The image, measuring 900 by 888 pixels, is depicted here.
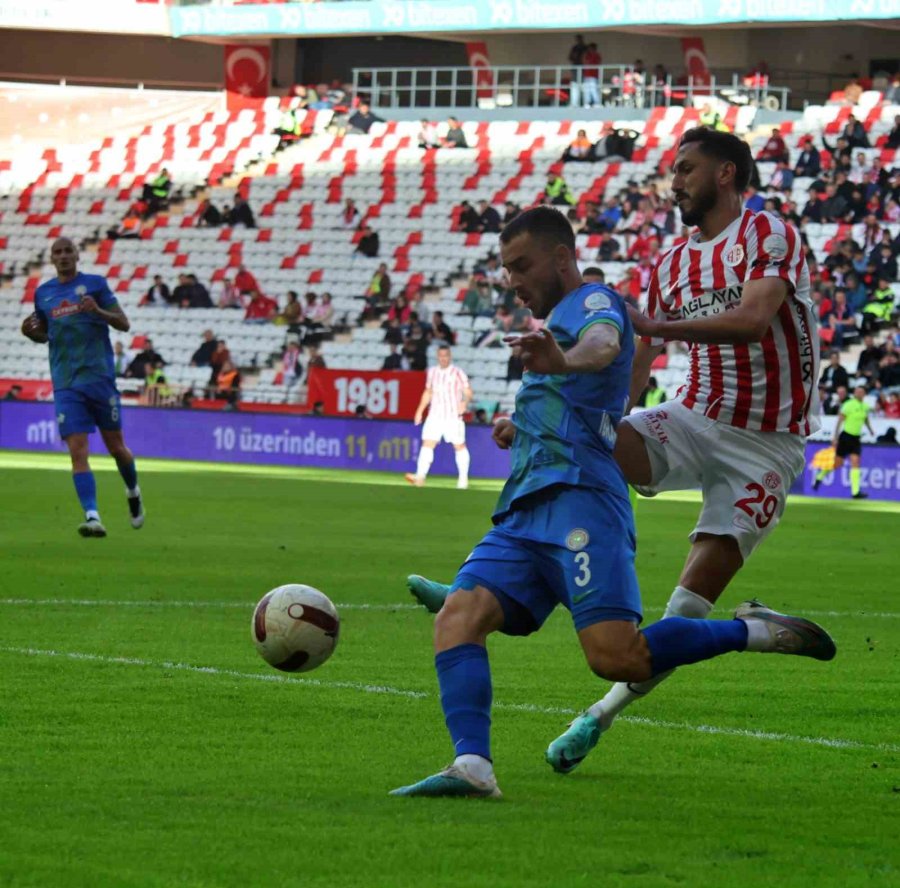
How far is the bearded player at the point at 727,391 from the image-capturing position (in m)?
7.07

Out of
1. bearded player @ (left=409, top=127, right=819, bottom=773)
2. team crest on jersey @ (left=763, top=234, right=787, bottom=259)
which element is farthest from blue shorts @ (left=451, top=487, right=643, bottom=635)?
team crest on jersey @ (left=763, top=234, right=787, bottom=259)

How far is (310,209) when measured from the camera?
135 ft

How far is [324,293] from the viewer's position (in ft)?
123

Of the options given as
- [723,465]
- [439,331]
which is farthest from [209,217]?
[723,465]

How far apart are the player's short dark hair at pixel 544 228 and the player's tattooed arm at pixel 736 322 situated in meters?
0.46

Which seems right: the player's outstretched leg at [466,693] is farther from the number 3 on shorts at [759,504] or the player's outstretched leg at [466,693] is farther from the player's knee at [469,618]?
the number 3 on shorts at [759,504]

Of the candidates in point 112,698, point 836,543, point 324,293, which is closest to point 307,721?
point 112,698

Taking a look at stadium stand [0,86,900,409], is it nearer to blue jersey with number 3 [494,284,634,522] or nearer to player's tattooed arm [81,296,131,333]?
player's tattooed arm [81,296,131,333]

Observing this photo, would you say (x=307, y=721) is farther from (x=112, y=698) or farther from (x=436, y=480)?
(x=436, y=480)

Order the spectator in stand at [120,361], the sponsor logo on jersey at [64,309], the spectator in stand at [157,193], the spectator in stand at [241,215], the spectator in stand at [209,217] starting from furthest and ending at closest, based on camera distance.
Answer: the spectator in stand at [157,193] < the spectator in stand at [209,217] < the spectator in stand at [241,215] < the spectator in stand at [120,361] < the sponsor logo on jersey at [64,309]

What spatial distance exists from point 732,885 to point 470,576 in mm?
1487

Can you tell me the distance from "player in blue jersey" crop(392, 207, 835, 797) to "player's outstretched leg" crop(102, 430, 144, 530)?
10.1 metres

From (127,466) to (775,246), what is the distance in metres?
10.2

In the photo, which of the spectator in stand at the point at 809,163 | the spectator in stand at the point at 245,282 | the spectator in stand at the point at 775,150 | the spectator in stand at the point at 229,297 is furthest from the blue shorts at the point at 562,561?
the spectator in stand at the point at 245,282
